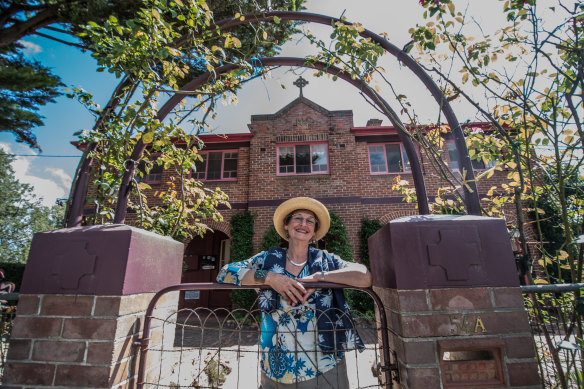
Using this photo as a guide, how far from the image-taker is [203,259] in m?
10.7

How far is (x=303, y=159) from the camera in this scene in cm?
938

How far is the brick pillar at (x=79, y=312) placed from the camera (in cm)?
125

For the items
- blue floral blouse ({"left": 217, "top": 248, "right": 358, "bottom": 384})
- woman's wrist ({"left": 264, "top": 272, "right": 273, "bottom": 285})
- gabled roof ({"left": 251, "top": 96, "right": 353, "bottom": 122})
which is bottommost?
blue floral blouse ({"left": 217, "top": 248, "right": 358, "bottom": 384})

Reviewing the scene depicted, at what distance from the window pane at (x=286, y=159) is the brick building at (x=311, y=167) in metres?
0.03

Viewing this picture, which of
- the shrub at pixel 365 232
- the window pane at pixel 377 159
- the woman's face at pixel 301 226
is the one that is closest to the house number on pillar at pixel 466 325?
the woman's face at pixel 301 226

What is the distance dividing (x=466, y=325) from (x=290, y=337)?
0.91 m

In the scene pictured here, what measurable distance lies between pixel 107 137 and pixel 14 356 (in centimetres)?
154

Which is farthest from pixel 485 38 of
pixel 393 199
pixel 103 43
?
pixel 393 199

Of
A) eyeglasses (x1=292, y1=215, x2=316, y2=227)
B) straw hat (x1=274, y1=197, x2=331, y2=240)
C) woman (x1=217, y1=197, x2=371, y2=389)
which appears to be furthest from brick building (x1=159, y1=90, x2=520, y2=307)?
woman (x1=217, y1=197, x2=371, y2=389)

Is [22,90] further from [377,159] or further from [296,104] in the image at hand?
[377,159]

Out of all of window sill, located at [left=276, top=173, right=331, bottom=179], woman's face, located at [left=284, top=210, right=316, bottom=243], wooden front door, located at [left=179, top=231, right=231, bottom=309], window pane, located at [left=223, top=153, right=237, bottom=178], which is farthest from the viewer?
wooden front door, located at [left=179, top=231, right=231, bottom=309]

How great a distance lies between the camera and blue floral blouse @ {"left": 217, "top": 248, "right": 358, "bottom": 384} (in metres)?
1.53

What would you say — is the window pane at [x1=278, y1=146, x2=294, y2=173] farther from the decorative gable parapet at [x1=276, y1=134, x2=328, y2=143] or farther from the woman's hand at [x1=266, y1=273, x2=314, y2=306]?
→ the woman's hand at [x1=266, y1=273, x2=314, y2=306]

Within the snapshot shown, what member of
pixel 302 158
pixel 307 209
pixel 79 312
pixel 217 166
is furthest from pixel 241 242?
pixel 79 312
